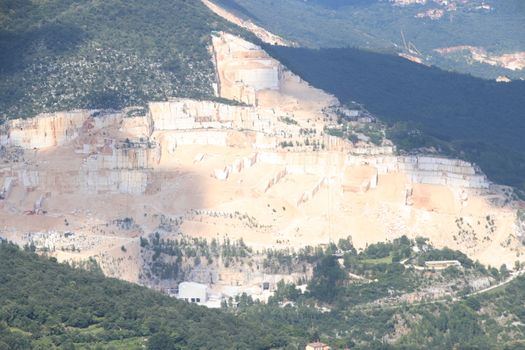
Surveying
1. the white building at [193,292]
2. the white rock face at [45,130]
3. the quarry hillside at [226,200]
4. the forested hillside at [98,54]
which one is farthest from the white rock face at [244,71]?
the white building at [193,292]

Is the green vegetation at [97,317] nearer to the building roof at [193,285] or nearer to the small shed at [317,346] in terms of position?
the small shed at [317,346]

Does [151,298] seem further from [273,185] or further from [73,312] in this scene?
[273,185]

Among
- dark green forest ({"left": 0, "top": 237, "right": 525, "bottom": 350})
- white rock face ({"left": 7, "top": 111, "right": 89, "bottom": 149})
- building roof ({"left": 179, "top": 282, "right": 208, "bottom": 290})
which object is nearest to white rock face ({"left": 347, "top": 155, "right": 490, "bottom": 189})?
dark green forest ({"left": 0, "top": 237, "right": 525, "bottom": 350})

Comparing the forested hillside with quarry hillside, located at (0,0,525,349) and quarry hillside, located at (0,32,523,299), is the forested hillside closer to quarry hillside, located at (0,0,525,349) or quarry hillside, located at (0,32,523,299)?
quarry hillside, located at (0,0,525,349)

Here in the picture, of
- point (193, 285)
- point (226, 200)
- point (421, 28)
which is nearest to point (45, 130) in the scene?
point (226, 200)

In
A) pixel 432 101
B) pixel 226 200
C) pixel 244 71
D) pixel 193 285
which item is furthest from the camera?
pixel 432 101

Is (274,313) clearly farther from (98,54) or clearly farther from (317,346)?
(98,54)

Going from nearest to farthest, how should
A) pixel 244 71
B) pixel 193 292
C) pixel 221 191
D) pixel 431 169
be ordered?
pixel 193 292 → pixel 221 191 → pixel 431 169 → pixel 244 71
